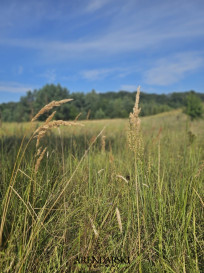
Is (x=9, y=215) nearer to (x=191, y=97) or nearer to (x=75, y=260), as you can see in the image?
(x=75, y=260)

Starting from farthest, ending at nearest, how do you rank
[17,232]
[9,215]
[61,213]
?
[61,213] → [9,215] → [17,232]

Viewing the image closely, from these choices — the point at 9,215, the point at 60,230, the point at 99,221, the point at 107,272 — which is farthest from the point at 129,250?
the point at 9,215

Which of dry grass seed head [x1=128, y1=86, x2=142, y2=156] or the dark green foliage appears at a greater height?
the dark green foliage

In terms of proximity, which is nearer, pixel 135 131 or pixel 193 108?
pixel 135 131

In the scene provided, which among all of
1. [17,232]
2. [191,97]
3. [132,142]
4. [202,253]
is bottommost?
[202,253]

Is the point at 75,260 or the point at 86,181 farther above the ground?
the point at 86,181

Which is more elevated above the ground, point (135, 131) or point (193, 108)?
point (193, 108)

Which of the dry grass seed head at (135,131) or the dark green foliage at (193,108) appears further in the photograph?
the dark green foliage at (193,108)

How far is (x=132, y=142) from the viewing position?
146 cm

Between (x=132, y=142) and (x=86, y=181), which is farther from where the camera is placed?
(x=86, y=181)

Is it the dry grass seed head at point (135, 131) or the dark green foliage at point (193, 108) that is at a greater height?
the dark green foliage at point (193, 108)

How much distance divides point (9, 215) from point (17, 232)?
32 centimetres

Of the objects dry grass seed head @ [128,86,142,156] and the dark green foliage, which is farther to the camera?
the dark green foliage

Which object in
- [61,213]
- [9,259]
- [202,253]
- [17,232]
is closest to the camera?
[9,259]
